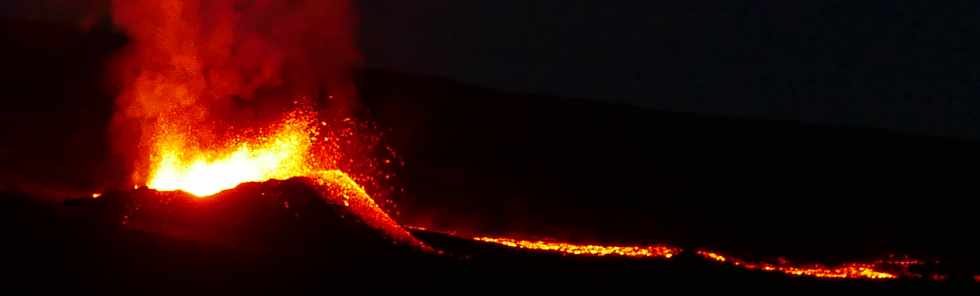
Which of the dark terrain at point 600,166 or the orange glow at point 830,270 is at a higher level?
the dark terrain at point 600,166

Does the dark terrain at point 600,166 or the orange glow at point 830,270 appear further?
the dark terrain at point 600,166

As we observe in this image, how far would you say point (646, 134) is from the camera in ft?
32.0

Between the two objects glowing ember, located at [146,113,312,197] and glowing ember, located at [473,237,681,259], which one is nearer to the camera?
glowing ember, located at [473,237,681,259]

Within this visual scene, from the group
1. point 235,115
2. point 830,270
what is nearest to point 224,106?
point 235,115

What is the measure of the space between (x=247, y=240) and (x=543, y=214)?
11.0 ft

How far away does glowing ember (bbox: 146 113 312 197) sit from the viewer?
736cm

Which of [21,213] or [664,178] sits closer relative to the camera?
[21,213]

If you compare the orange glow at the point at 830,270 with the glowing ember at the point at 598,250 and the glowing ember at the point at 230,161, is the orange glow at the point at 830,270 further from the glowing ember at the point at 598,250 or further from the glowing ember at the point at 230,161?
the glowing ember at the point at 230,161

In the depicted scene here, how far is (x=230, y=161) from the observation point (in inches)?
322

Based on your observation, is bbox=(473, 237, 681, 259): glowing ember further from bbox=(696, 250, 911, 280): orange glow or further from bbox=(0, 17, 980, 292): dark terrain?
bbox=(0, 17, 980, 292): dark terrain

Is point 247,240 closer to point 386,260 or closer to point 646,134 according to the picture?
point 386,260

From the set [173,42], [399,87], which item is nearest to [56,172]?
[173,42]

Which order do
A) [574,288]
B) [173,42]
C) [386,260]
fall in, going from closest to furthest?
[574,288], [386,260], [173,42]

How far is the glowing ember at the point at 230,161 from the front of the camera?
7.36 meters
